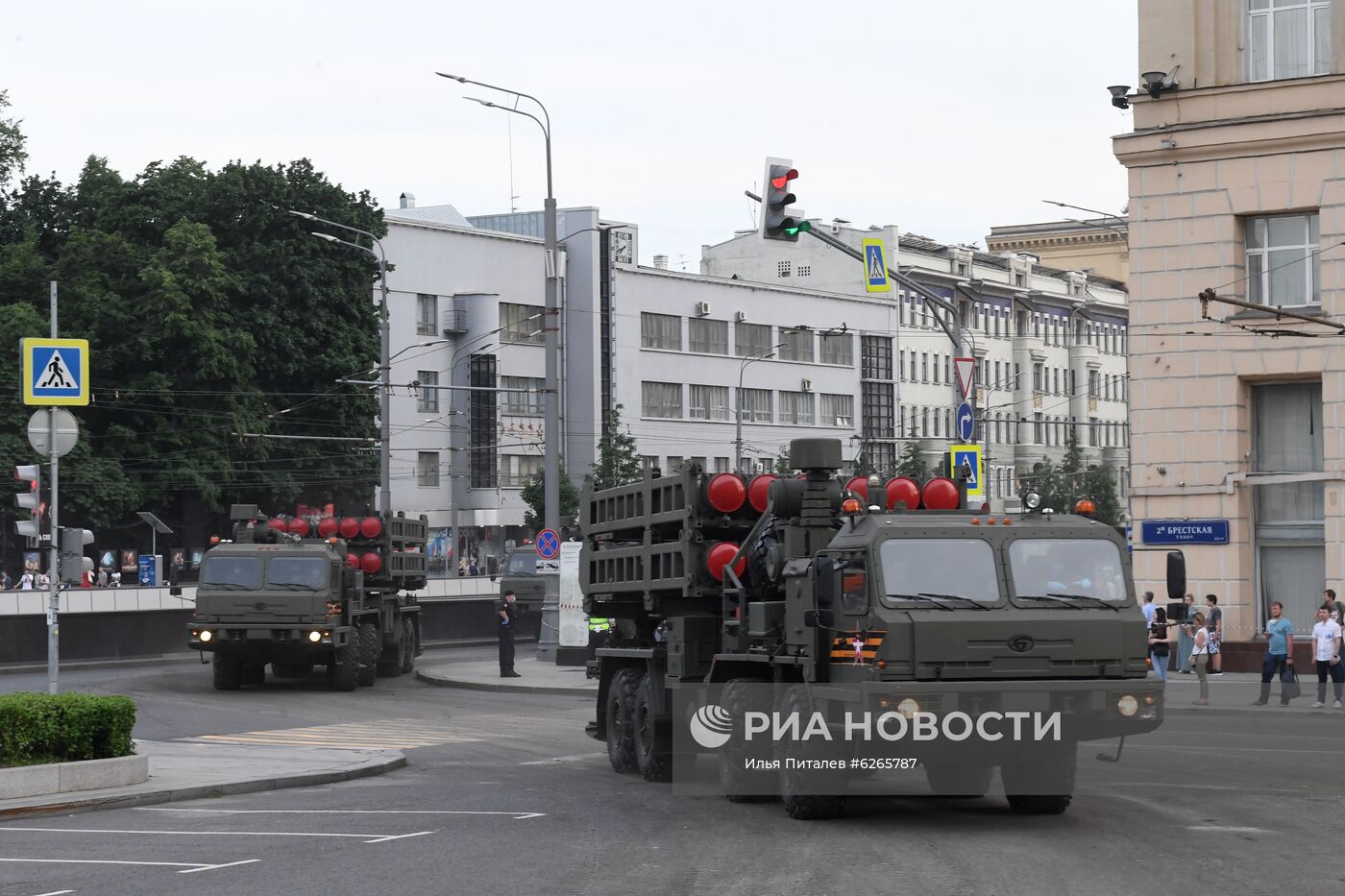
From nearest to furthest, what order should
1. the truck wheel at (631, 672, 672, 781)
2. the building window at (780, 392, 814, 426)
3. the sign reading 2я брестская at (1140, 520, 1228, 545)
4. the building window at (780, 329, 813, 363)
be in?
1. the truck wheel at (631, 672, 672, 781)
2. the sign reading 2я брестская at (1140, 520, 1228, 545)
3. the building window at (780, 392, 814, 426)
4. the building window at (780, 329, 813, 363)

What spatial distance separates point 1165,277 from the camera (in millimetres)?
35906

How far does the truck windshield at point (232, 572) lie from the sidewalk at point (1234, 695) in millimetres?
14123

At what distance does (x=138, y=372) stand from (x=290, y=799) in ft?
162

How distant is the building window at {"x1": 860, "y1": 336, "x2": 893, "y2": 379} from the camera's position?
10369 cm

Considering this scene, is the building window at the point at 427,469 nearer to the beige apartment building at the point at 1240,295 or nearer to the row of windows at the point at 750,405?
the row of windows at the point at 750,405

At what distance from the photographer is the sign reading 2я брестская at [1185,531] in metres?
35.0

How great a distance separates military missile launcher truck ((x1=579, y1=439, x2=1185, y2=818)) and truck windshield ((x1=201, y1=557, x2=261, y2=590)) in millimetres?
15534

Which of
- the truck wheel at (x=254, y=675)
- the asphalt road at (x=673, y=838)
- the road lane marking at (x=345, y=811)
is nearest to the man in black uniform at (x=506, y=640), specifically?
the truck wheel at (x=254, y=675)

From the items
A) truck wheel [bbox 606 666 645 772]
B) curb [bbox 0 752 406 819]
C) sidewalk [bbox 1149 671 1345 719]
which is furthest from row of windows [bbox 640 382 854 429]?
curb [bbox 0 752 406 819]

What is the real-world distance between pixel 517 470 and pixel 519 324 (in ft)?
21.3

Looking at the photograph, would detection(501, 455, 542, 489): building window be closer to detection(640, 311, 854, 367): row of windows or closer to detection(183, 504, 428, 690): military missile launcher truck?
detection(640, 311, 854, 367): row of windows

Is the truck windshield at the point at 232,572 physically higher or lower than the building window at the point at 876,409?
lower

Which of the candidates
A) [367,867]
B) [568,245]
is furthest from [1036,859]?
[568,245]

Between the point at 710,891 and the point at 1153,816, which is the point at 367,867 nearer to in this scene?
the point at 710,891
